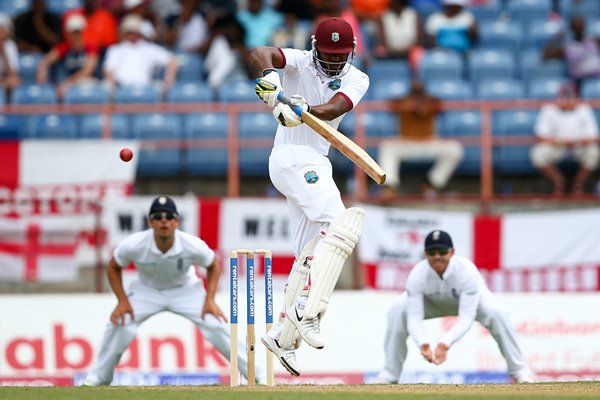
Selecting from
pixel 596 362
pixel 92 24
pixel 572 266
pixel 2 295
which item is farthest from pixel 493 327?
pixel 92 24

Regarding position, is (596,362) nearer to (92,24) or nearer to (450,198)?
(450,198)

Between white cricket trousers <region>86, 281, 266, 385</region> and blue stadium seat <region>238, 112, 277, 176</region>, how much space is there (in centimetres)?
346

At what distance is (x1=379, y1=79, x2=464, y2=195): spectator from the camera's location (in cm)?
1406

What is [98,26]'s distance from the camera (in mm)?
15922

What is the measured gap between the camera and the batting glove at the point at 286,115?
25.0 feet

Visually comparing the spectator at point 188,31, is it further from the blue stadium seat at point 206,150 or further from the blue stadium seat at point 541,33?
the blue stadium seat at point 541,33

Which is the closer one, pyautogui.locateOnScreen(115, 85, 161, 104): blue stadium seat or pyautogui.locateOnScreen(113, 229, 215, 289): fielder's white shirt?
pyautogui.locateOnScreen(113, 229, 215, 289): fielder's white shirt

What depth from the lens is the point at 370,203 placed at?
13805mm

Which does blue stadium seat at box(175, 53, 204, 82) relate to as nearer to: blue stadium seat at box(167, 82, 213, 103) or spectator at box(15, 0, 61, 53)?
blue stadium seat at box(167, 82, 213, 103)

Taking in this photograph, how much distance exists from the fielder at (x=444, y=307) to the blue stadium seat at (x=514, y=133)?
350 centimetres

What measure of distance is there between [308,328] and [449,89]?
7.62 meters

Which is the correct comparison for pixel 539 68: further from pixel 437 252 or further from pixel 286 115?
pixel 286 115

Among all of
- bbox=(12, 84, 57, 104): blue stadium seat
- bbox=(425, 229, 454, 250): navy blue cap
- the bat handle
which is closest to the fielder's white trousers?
bbox=(425, 229, 454, 250): navy blue cap

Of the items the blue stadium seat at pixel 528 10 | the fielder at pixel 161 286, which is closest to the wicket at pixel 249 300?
the fielder at pixel 161 286
